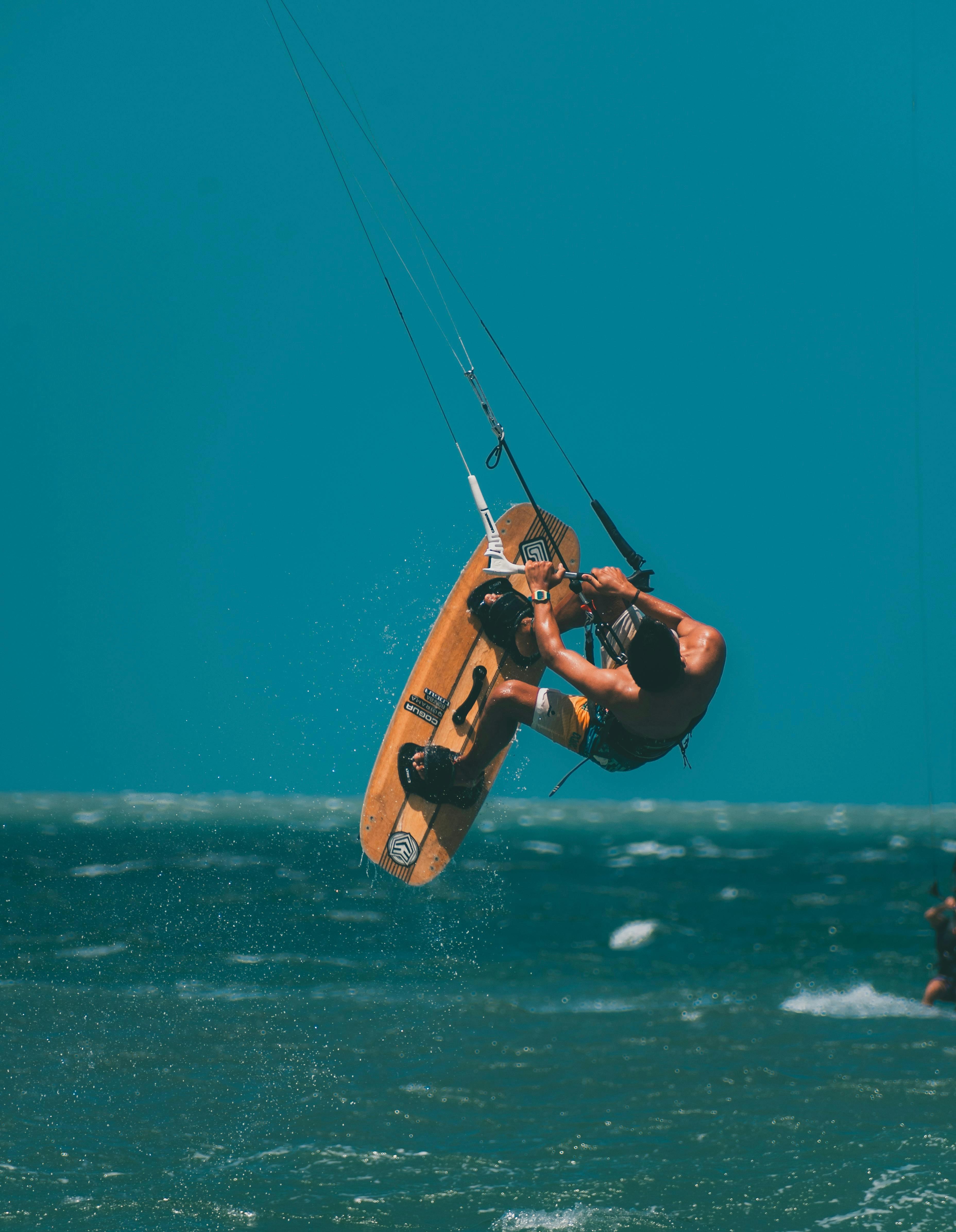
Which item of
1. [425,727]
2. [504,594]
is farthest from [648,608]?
[425,727]

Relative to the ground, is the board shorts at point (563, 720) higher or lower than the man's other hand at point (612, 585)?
lower

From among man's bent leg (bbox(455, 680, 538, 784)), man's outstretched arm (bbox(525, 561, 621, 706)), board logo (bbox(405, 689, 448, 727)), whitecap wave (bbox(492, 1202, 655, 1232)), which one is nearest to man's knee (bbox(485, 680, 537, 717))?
man's bent leg (bbox(455, 680, 538, 784))

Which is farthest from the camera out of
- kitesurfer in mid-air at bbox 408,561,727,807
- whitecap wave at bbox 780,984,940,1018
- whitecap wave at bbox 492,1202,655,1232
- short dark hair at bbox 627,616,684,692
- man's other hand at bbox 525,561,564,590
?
whitecap wave at bbox 780,984,940,1018

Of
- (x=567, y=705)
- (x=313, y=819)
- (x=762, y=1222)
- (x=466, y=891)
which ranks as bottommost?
(x=762, y=1222)

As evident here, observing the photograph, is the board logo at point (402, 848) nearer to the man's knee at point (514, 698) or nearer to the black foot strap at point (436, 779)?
the black foot strap at point (436, 779)

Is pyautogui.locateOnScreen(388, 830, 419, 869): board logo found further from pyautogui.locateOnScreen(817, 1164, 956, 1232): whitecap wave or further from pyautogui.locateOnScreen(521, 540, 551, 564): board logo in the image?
pyautogui.locateOnScreen(817, 1164, 956, 1232): whitecap wave

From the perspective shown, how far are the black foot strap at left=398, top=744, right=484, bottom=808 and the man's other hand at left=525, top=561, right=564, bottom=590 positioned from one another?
185 cm

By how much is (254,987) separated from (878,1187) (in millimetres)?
→ 10603

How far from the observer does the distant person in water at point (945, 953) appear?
669cm

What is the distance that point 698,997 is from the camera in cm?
1883

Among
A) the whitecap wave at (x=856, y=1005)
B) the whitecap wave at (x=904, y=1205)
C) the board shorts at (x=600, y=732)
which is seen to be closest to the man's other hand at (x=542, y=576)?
the board shorts at (x=600, y=732)

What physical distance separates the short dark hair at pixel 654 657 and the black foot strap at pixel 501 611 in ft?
6.71

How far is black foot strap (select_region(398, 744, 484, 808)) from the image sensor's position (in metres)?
9.30

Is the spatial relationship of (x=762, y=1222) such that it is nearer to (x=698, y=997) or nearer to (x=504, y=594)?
(x=504, y=594)
